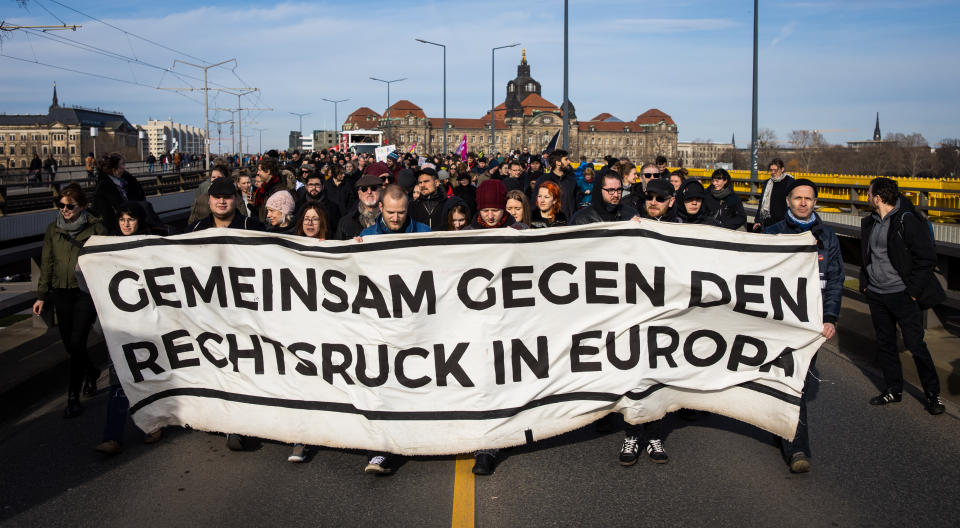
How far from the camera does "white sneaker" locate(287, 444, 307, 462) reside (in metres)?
5.36

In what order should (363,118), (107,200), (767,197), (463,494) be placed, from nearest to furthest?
(463,494) < (107,200) < (767,197) < (363,118)

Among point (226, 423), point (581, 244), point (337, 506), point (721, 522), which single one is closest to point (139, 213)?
point (226, 423)

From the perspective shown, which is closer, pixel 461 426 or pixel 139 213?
pixel 461 426

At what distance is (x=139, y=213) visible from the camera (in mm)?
6133

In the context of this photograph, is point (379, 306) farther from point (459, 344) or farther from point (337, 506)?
point (337, 506)

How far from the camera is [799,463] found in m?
5.08

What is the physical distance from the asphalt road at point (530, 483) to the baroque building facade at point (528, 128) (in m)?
174

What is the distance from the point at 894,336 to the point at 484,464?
3468 mm

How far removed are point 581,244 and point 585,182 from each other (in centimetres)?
888

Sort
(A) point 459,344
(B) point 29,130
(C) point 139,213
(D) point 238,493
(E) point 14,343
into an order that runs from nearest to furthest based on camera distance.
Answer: (D) point 238,493, (A) point 459,344, (C) point 139,213, (E) point 14,343, (B) point 29,130

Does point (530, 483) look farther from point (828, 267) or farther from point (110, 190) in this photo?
point (110, 190)

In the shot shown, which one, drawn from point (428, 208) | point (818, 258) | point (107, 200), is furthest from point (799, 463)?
point (107, 200)

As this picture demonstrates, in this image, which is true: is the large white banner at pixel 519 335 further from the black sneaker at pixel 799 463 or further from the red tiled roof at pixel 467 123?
the red tiled roof at pixel 467 123

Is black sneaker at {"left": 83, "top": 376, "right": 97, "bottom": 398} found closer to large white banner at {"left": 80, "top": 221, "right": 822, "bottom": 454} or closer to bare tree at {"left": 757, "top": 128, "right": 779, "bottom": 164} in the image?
large white banner at {"left": 80, "top": 221, "right": 822, "bottom": 454}
